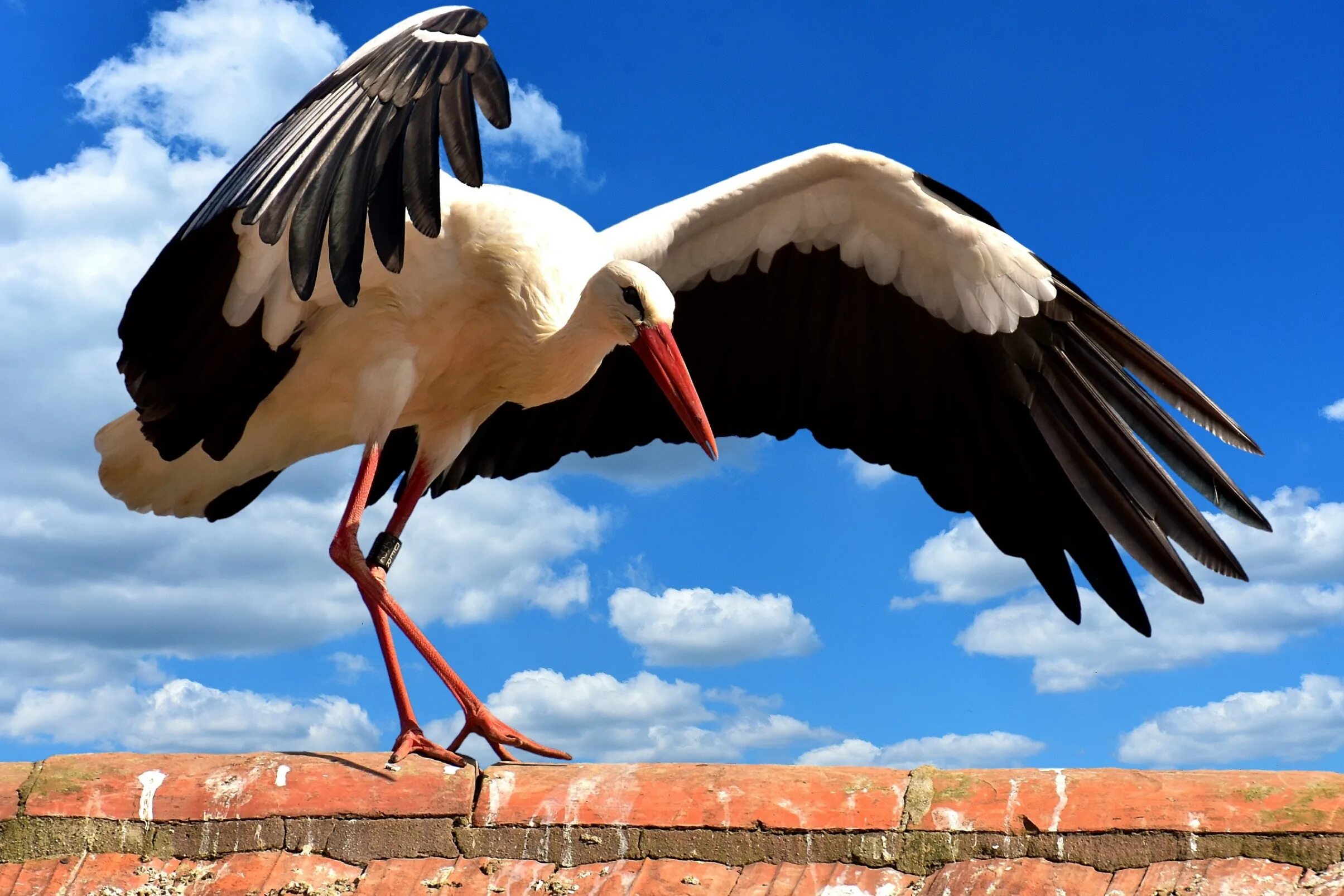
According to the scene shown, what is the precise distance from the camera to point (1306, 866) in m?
2.14

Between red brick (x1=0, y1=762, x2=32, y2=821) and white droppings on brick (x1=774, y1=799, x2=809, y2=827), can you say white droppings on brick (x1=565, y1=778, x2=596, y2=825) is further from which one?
red brick (x1=0, y1=762, x2=32, y2=821)

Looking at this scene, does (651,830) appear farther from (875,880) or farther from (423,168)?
(423,168)

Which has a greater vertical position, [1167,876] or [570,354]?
[570,354]

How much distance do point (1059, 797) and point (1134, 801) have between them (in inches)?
5.4

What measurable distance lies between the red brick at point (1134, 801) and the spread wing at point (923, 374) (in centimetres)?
178

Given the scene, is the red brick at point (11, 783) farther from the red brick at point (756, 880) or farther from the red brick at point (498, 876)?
the red brick at point (756, 880)

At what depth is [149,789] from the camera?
108 inches

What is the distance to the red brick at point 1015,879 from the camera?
7.18ft

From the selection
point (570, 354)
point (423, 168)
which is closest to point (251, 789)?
point (423, 168)

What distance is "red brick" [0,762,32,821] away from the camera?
2.73 meters

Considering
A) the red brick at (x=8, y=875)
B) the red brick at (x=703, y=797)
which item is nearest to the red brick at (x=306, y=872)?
the red brick at (x=703, y=797)

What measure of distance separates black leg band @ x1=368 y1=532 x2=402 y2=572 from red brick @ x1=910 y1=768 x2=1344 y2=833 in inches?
80.7

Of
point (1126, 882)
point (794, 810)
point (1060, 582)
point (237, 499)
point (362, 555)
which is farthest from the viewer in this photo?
point (237, 499)

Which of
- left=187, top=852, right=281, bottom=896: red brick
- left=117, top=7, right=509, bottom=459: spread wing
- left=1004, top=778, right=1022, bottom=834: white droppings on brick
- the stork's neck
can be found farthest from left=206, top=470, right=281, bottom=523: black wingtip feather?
left=1004, top=778, right=1022, bottom=834: white droppings on brick
